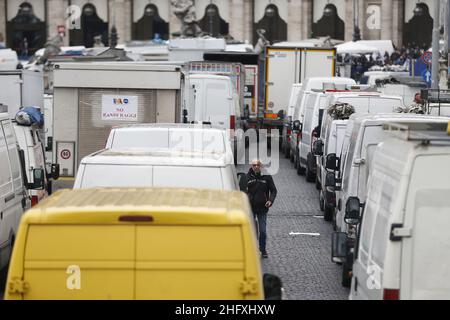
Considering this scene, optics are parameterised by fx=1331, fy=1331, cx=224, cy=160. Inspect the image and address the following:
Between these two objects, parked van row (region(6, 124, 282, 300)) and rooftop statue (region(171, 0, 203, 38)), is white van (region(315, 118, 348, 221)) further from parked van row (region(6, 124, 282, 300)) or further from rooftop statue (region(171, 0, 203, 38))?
rooftop statue (region(171, 0, 203, 38))

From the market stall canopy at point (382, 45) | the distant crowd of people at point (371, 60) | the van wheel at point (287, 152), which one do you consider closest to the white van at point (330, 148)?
the van wheel at point (287, 152)

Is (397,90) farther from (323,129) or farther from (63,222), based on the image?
(63,222)

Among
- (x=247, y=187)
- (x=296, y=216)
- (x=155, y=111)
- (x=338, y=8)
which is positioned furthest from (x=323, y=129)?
(x=338, y=8)

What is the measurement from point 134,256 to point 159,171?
3.36 m

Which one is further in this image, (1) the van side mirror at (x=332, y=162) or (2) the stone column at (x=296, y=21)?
(2) the stone column at (x=296, y=21)

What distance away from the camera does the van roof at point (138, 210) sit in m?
7.90

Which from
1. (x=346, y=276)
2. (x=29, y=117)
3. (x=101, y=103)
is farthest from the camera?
(x=101, y=103)

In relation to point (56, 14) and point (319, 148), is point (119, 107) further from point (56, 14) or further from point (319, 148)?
point (56, 14)

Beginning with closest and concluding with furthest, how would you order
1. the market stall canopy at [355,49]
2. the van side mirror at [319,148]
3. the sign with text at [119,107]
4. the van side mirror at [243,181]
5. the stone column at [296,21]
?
1. the van side mirror at [243,181]
2. the sign with text at [119,107]
3. the van side mirror at [319,148]
4. the market stall canopy at [355,49]
5. the stone column at [296,21]

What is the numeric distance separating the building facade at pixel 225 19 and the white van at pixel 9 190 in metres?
66.0

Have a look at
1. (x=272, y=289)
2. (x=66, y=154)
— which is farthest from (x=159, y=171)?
(x=66, y=154)

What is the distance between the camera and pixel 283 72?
1555 inches

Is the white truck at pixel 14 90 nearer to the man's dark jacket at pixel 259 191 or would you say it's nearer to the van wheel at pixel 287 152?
the van wheel at pixel 287 152

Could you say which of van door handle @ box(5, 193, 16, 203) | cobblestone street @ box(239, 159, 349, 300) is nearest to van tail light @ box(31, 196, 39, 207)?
van door handle @ box(5, 193, 16, 203)
